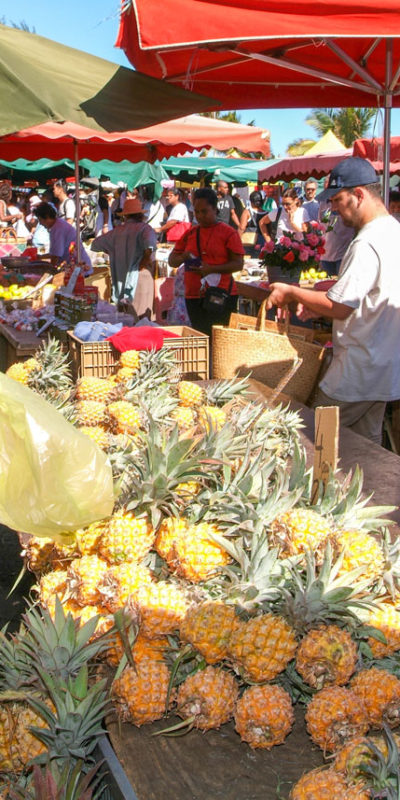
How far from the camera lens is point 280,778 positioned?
1.65 meters

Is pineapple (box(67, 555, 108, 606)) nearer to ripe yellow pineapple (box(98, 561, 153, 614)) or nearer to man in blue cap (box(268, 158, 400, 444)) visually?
ripe yellow pineapple (box(98, 561, 153, 614))

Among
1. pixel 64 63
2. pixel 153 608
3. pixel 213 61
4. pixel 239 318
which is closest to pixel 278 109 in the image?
pixel 213 61

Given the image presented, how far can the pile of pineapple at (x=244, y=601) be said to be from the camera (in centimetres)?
174

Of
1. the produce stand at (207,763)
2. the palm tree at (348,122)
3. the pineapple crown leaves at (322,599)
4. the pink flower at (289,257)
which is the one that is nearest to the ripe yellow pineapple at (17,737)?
the produce stand at (207,763)

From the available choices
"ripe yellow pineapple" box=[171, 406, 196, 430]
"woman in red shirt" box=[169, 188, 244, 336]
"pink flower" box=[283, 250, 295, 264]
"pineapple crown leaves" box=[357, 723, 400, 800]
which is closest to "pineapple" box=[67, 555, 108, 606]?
"pineapple crown leaves" box=[357, 723, 400, 800]

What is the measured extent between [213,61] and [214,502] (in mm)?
4675

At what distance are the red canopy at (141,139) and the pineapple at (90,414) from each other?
264 cm

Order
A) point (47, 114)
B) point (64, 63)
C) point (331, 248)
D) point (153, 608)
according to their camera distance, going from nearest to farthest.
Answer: point (153, 608) < point (47, 114) < point (64, 63) < point (331, 248)

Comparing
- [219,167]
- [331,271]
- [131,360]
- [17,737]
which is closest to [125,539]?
[17,737]

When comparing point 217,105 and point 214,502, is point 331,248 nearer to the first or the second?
point 217,105

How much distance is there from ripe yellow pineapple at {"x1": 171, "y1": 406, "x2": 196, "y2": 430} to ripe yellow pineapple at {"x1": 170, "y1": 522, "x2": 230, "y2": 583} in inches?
44.6

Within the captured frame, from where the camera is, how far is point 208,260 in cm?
700

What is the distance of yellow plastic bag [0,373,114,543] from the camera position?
2.12m

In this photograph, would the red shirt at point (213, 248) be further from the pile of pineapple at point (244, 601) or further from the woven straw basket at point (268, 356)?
the pile of pineapple at point (244, 601)
